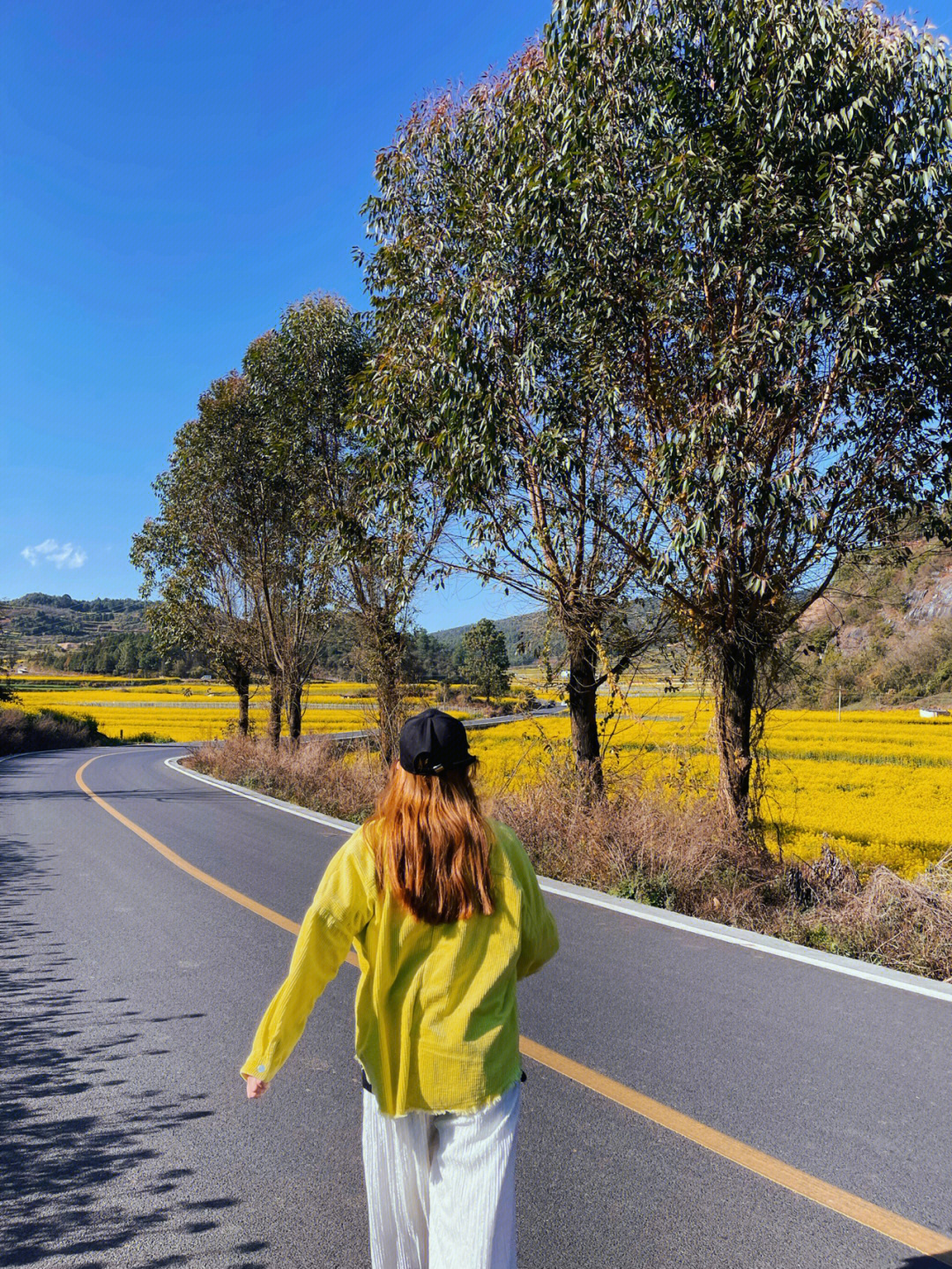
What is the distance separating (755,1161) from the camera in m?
3.22

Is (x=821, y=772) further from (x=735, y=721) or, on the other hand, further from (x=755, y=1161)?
(x=755, y=1161)

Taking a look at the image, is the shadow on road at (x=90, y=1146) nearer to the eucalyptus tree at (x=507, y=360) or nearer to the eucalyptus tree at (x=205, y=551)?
the eucalyptus tree at (x=507, y=360)

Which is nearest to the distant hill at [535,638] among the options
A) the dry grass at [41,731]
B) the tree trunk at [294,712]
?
the tree trunk at [294,712]

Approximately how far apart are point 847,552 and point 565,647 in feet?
11.1

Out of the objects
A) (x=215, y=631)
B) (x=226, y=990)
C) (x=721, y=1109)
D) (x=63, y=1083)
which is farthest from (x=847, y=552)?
(x=215, y=631)

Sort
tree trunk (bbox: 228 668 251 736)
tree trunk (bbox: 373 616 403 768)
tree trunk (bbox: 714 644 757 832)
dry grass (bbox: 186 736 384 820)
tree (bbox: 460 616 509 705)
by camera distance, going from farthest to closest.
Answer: tree (bbox: 460 616 509 705) → tree trunk (bbox: 228 668 251 736) → tree trunk (bbox: 373 616 403 768) → dry grass (bbox: 186 736 384 820) → tree trunk (bbox: 714 644 757 832)

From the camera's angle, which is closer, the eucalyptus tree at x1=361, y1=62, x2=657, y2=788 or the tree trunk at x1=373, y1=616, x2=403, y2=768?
the eucalyptus tree at x1=361, y1=62, x2=657, y2=788

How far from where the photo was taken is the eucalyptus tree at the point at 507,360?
826cm

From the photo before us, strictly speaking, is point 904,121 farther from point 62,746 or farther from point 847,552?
point 62,746

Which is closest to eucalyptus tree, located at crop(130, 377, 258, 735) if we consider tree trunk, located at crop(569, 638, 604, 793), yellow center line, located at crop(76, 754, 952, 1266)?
tree trunk, located at crop(569, 638, 604, 793)

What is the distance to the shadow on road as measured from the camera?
2.78m

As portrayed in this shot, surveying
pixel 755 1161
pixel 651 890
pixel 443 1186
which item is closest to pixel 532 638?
pixel 651 890

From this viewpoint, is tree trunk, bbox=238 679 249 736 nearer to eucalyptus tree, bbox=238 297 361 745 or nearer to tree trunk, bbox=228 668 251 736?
tree trunk, bbox=228 668 251 736

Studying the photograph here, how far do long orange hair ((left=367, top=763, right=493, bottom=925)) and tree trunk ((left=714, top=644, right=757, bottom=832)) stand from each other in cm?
670
